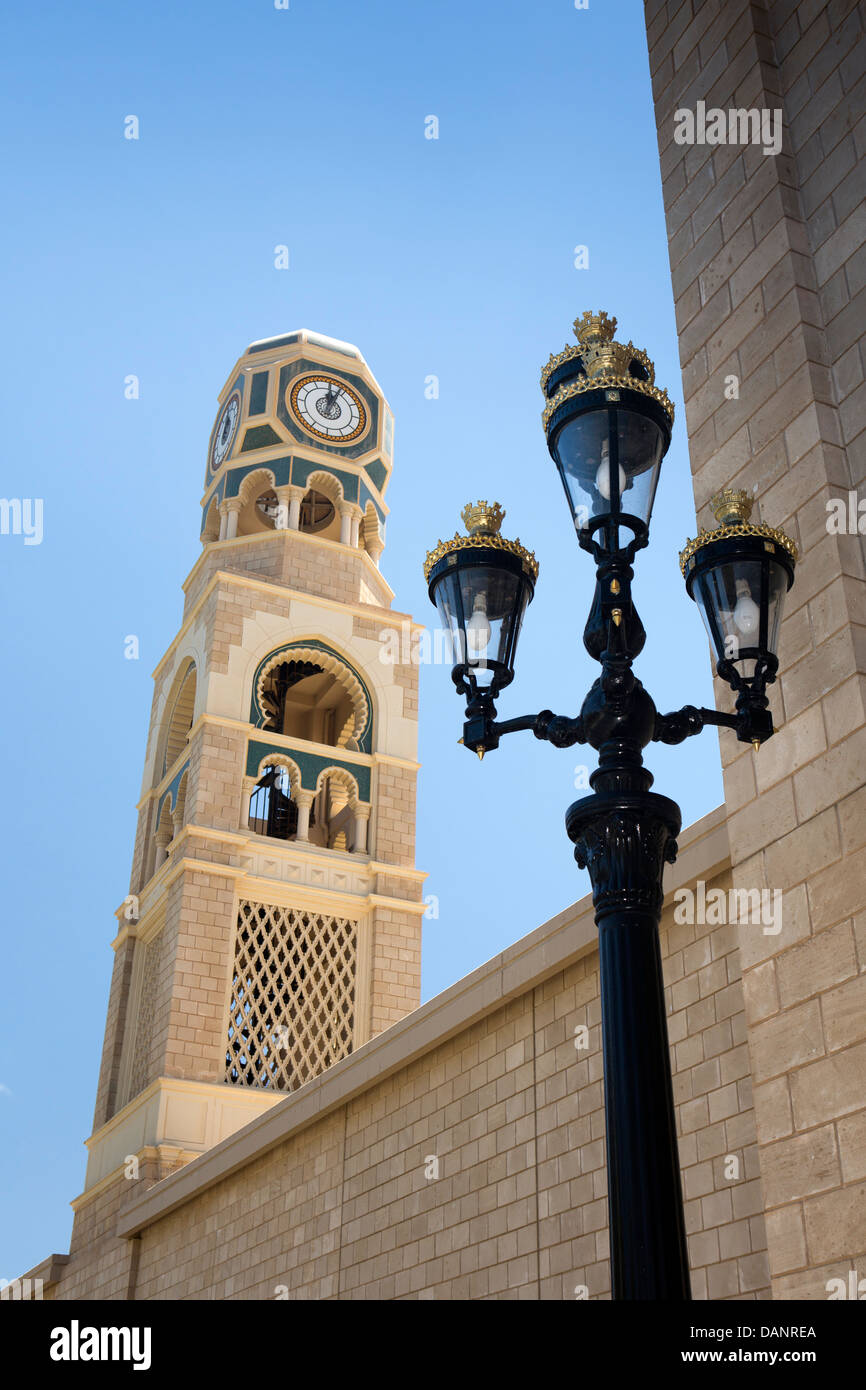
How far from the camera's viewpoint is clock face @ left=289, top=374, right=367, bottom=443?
88.2ft

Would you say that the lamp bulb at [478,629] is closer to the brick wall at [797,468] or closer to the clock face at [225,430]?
the brick wall at [797,468]

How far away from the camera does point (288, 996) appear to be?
21.5 metres

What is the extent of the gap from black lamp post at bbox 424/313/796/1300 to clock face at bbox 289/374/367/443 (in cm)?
2286

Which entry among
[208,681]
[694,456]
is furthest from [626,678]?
[208,681]

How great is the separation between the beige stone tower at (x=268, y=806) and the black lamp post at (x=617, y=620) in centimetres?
1462

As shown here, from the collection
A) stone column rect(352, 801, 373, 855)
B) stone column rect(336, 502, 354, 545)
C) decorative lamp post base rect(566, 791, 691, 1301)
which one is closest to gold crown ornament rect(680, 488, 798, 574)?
decorative lamp post base rect(566, 791, 691, 1301)

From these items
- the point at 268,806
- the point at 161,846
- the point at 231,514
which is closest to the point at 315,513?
the point at 231,514

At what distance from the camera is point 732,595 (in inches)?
166

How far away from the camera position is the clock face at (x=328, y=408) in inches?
1059

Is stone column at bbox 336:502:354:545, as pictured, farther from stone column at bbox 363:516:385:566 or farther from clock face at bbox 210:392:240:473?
clock face at bbox 210:392:240:473

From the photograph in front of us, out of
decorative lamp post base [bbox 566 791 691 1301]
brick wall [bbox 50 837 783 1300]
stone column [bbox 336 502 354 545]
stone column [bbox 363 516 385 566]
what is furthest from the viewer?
stone column [bbox 363 516 385 566]

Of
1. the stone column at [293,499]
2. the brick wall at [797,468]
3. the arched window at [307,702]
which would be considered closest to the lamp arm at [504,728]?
the brick wall at [797,468]
